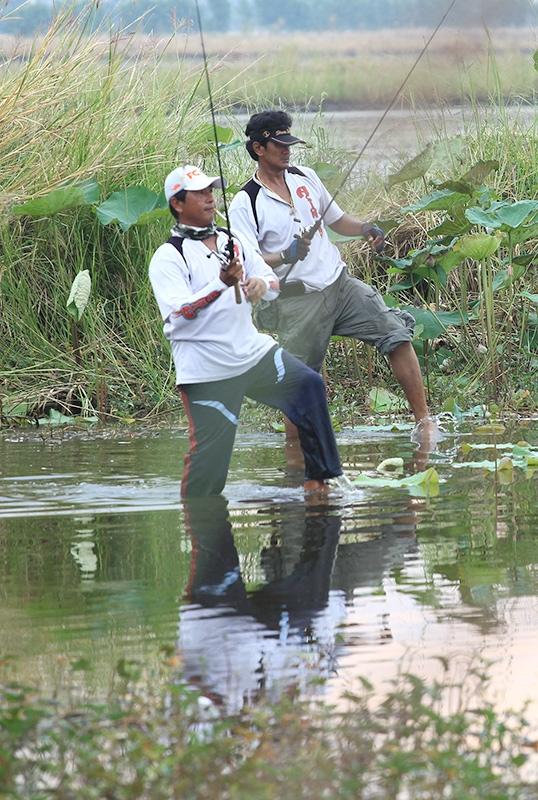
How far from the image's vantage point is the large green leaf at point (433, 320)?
1096cm

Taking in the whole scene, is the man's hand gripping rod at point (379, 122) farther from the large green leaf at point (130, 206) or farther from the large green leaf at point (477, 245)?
the large green leaf at point (130, 206)

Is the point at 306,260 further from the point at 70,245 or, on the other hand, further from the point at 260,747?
the point at 260,747

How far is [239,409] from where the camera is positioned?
24.4ft

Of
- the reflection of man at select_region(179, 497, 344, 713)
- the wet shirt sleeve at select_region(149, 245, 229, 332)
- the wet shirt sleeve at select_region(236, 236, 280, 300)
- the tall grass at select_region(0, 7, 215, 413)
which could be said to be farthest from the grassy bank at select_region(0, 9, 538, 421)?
the reflection of man at select_region(179, 497, 344, 713)

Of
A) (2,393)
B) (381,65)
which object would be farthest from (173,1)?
(381,65)

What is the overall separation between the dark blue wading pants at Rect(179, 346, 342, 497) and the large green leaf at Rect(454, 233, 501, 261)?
10.4 ft

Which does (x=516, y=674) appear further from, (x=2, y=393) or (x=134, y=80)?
(x=134, y=80)

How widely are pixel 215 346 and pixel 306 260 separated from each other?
1880 mm

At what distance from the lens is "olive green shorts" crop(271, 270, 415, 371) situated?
9047 millimetres

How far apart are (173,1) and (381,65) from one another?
20.3 ft

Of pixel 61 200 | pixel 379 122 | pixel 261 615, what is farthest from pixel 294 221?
pixel 261 615

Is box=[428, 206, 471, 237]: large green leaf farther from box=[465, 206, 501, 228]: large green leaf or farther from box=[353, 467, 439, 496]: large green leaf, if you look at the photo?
box=[353, 467, 439, 496]: large green leaf

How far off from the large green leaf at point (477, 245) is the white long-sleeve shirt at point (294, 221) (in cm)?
149

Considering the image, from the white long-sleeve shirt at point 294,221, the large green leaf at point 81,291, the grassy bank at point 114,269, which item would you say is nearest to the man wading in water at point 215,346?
the white long-sleeve shirt at point 294,221
